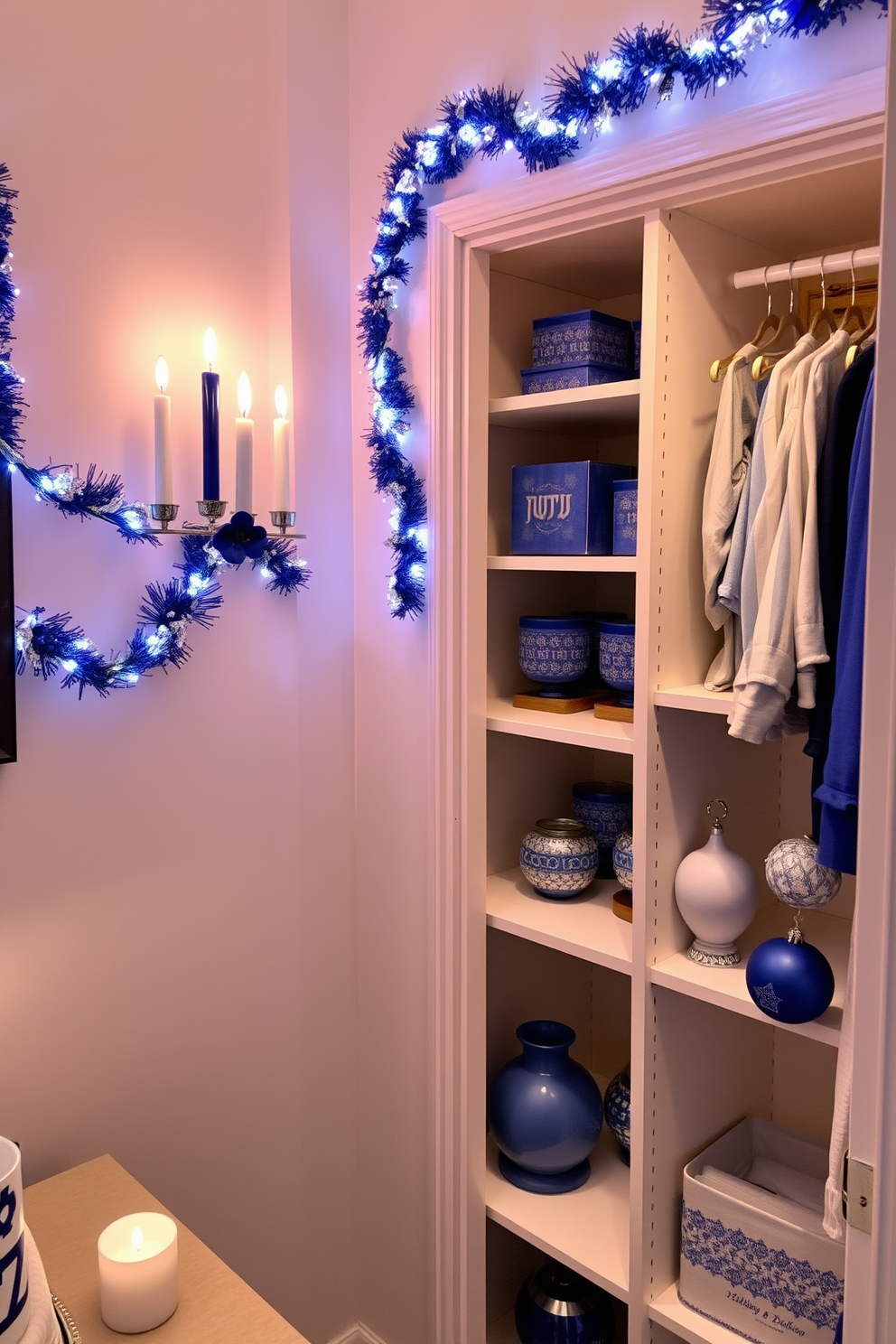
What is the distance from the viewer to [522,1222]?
5.77 feet

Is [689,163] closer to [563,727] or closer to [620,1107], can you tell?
[563,727]

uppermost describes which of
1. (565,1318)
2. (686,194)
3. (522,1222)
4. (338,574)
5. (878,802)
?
(686,194)

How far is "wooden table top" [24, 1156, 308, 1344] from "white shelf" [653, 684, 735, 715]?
0.95m

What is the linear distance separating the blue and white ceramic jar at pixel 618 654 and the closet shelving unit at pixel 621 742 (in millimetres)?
40

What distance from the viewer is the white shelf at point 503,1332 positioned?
1.96m

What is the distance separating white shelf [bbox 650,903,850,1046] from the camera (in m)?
1.37

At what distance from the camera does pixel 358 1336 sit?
209 cm

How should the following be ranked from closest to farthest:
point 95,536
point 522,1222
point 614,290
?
1. point 95,536
2. point 522,1222
3. point 614,290

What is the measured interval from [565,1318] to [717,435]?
1543 mm

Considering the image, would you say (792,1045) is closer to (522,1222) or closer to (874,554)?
(522,1222)

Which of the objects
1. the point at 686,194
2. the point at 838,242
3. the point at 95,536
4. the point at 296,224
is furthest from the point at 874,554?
the point at 296,224

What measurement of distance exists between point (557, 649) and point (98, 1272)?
1.15 meters

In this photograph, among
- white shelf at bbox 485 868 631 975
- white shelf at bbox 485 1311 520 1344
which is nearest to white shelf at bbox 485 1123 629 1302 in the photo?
white shelf at bbox 485 1311 520 1344

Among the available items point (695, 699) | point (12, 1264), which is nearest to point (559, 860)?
point (695, 699)
